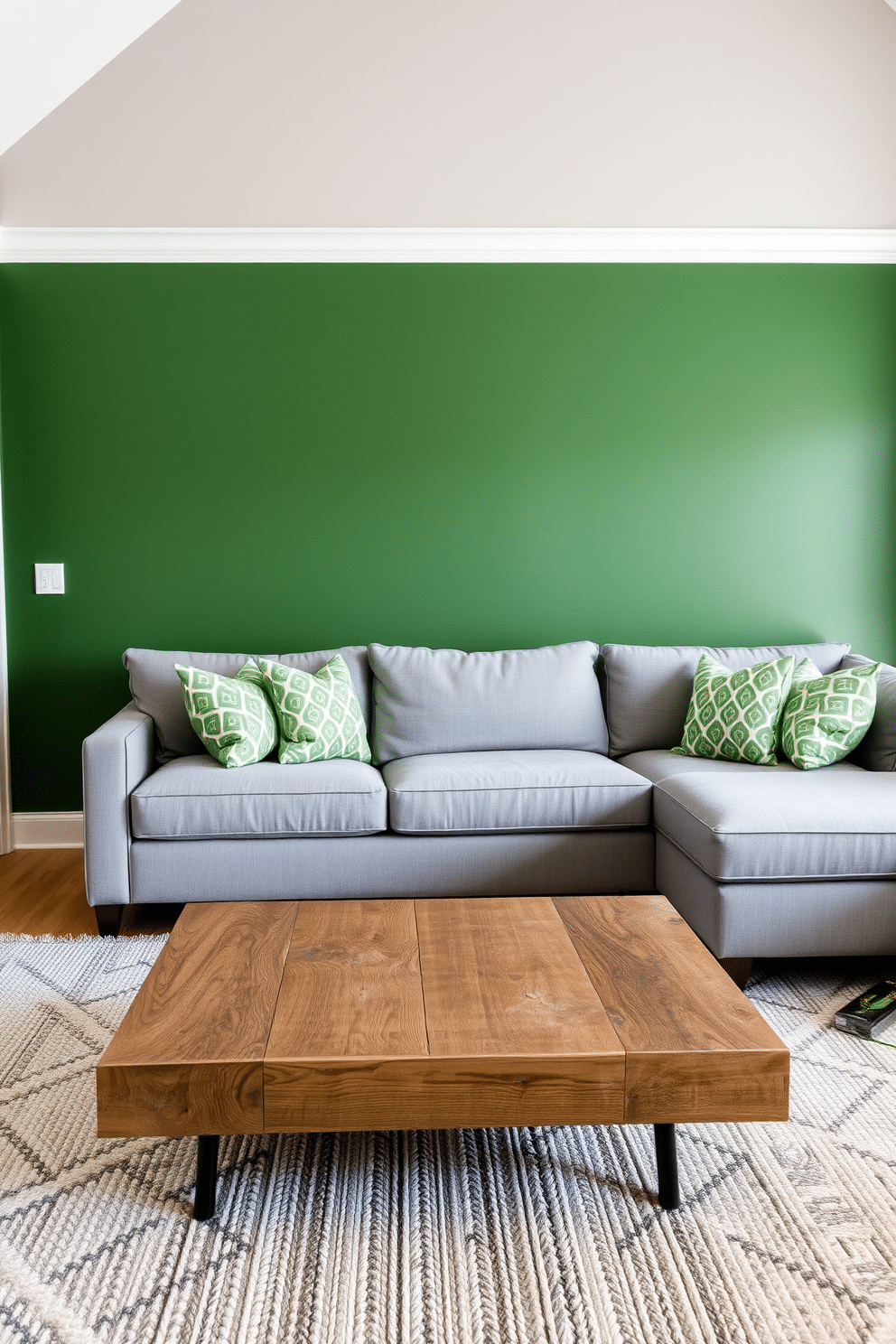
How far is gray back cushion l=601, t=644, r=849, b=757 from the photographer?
338 cm

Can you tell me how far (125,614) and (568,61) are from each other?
9.23 feet

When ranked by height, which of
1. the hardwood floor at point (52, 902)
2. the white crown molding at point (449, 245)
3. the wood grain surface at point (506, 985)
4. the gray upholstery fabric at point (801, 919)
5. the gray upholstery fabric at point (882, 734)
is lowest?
the hardwood floor at point (52, 902)

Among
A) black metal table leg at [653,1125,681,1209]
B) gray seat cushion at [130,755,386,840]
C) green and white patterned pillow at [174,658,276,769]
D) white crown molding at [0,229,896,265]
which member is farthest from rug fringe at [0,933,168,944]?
white crown molding at [0,229,896,265]

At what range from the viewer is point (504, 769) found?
2896mm

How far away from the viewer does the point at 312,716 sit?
3.03 m

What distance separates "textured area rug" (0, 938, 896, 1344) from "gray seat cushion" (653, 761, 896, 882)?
0.57 metres

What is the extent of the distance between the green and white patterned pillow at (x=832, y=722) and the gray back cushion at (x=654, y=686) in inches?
16.5

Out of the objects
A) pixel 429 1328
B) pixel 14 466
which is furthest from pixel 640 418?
pixel 429 1328

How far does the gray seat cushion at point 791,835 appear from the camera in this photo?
7.80 ft

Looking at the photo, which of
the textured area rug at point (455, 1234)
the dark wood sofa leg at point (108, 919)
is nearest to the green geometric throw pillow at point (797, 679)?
the textured area rug at point (455, 1234)

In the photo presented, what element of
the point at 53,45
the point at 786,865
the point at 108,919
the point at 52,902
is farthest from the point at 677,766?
the point at 53,45

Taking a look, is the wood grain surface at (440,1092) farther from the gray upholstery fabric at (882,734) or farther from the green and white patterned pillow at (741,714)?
the gray upholstery fabric at (882,734)

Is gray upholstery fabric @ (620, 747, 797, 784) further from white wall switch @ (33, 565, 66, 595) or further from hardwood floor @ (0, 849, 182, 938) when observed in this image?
white wall switch @ (33, 565, 66, 595)

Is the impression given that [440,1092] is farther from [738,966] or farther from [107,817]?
[107,817]
